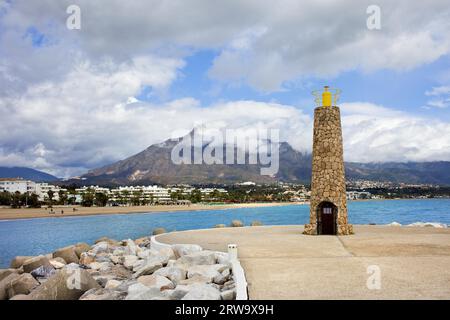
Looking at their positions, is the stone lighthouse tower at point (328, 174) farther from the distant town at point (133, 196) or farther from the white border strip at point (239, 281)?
the distant town at point (133, 196)

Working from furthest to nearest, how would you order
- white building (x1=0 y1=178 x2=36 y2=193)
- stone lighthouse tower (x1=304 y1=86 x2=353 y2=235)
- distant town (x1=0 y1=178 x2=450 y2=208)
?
white building (x1=0 y1=178 x2=36 y2=193) < distant town (x1=0 y1=178 x2=450 y2=208) < stone lighthouse tower (x1=304 y1=86 x2=353 y2=235)

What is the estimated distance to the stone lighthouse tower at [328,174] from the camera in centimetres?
1884

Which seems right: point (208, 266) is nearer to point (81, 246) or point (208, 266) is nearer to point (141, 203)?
point (81, 246)

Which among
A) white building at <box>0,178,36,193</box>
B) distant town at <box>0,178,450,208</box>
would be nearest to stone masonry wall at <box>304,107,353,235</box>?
distant town at <box>0,178,450,208</box>

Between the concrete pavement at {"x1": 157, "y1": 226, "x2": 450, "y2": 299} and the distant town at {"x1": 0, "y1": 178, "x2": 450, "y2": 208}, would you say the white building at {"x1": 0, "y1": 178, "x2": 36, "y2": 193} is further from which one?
the concrete pavement at {"x1": 157, "y1": 226, "x2": 450, "y2": 299}

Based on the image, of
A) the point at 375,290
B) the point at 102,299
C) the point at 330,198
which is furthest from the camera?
the point at 330,198

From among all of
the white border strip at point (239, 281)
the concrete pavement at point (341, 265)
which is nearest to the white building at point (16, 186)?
the concrete pavement at point (341, 265)

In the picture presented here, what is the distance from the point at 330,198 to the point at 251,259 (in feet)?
24.1

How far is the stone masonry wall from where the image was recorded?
18844 millimetres

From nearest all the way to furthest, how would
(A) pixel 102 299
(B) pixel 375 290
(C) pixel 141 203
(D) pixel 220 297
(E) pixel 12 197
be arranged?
(B) pixel 375 290 < (D) pixel 220 297 < (A) pixel 102 299 < (E) pixel 12 197 < (C) pixel 141 203

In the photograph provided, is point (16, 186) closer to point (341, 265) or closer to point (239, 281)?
point (341, 265)

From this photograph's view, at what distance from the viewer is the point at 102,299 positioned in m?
10.7

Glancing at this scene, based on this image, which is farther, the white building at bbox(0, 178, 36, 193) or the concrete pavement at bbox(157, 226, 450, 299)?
the white building at bbox(0, 178, 36, 193)
